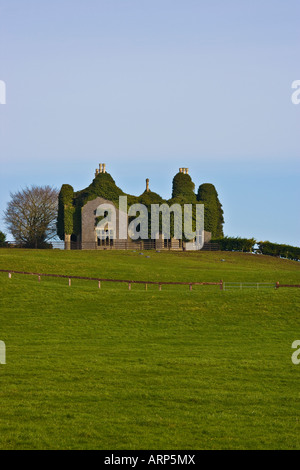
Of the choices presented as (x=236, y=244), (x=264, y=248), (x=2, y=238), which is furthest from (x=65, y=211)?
(x=264, y=248)

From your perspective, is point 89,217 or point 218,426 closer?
point 218,426

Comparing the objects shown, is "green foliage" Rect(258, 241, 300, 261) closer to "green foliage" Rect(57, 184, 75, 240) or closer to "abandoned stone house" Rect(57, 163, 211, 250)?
"abandoned stone house" Rect(57, 163, 211, 250)

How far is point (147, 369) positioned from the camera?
→ 70.5 feet

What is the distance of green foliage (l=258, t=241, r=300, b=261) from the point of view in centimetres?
8488

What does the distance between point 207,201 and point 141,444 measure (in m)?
83.5

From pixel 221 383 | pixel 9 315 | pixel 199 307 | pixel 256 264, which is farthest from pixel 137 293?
pixel 256 264

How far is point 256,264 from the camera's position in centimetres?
7431

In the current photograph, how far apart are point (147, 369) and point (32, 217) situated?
71735mm

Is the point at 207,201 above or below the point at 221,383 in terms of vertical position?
above

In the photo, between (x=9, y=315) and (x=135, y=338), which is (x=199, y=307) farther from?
(x=9, y=315)

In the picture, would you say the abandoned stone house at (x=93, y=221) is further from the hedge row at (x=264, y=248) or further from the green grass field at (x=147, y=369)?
the green grass field at (x=147, y=369)

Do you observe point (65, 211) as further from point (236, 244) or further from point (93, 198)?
point (236, 244)

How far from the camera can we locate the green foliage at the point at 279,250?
84875 mm

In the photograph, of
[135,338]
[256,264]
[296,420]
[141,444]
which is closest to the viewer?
[141,444]
